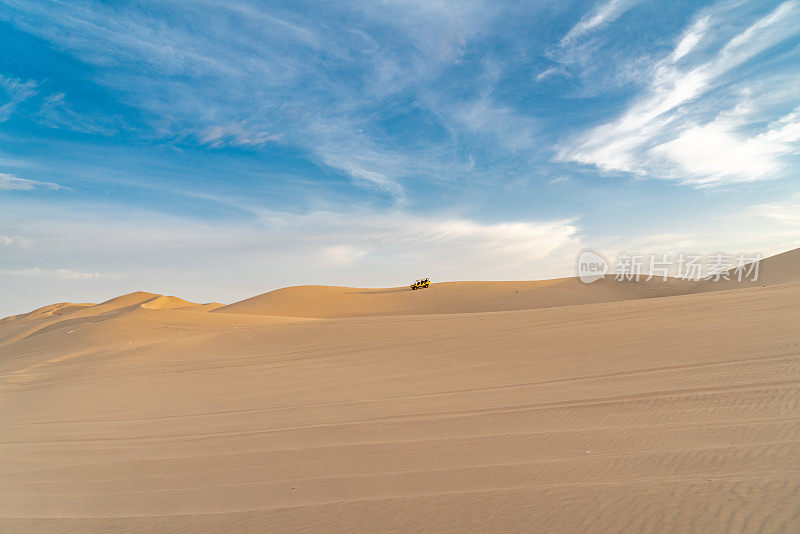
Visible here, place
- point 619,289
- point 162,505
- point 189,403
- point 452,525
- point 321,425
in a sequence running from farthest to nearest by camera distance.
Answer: point 619,289 → point 189,403 → point 321,425 → point 162,505 → point 452,525

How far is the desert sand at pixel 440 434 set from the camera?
3.26 m

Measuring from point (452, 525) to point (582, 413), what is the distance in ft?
9.25

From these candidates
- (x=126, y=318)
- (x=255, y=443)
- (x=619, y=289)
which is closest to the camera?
(x=255, y=443)

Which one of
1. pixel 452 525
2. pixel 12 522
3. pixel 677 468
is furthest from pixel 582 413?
pixel 12 522

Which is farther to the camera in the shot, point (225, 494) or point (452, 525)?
point (225, 494)

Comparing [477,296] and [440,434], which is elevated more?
[477,296]

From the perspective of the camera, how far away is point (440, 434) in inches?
194

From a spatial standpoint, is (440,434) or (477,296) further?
(477,296)

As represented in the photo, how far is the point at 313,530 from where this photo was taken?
319 centimetres

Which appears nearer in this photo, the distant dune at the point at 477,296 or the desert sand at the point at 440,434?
the desert sand at the point at 440,434

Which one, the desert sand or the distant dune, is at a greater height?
the distant dune

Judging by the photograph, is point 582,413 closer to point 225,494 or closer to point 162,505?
point 225,494

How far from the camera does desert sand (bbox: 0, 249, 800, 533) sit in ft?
10.7

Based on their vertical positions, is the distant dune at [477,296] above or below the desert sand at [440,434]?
Answer: above
